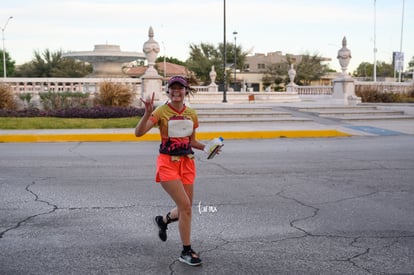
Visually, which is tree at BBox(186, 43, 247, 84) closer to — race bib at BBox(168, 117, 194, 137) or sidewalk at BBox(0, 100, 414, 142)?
sidewalk at BBox(0, 100, 414, 142)

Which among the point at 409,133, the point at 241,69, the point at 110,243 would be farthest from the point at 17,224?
the point at 241,69

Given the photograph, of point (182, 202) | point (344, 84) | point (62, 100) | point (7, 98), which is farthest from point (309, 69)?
point (182, 202)

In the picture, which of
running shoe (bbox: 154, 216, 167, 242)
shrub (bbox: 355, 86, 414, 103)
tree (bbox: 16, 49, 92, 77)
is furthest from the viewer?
tree (bbox: 16, 49, 92, 77)

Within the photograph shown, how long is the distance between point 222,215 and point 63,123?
12.9m

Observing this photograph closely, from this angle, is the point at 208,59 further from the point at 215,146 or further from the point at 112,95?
the point at 215,146

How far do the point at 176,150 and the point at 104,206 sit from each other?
2.58 m

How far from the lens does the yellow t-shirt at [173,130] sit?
4777 millimetres

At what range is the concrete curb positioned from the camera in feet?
50.4

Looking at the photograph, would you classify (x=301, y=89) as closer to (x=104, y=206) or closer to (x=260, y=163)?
(x=260, y=163)

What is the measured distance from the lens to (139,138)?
1541 centimetres

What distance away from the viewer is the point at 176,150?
4762mm

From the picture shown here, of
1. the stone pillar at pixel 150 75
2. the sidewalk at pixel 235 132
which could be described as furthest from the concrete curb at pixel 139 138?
the stone pillar at pixel 150 75

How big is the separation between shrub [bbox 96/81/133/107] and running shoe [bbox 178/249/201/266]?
61.3 feet

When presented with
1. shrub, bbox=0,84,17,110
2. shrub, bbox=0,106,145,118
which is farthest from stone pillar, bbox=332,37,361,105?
shrub, bbox=0,84,17,110
